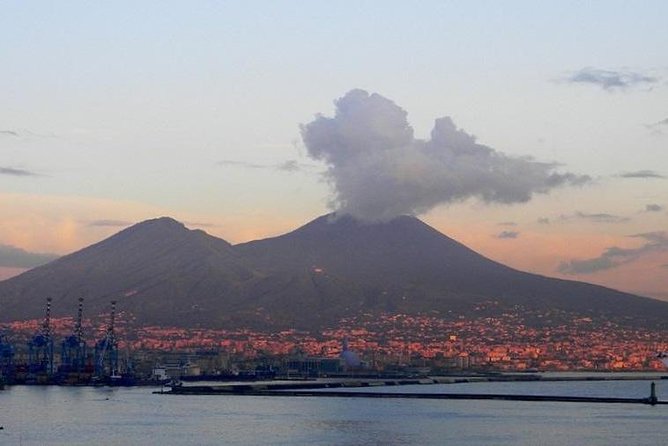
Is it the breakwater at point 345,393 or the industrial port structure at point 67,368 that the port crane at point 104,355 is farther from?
the breakwater at point 345,393

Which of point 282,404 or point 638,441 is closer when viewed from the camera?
point 638,441

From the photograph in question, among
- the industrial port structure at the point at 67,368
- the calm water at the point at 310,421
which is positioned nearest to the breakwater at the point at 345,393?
the calm water at the point at 310,421

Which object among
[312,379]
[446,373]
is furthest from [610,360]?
[312,379]

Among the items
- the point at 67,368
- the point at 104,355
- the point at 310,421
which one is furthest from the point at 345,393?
the point at 104,355

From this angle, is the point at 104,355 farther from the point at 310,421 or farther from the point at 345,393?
the point at 310,421

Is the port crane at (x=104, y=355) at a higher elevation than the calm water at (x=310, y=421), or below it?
higher

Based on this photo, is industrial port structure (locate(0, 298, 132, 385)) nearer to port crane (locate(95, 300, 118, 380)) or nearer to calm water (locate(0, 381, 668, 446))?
port crane (locate(95, 300, 118, 380))

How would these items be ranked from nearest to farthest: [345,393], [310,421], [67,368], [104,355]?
[310,421] → [345,393] → [67,368] → [104,355]

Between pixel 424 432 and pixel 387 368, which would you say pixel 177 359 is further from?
pixel 424 432
